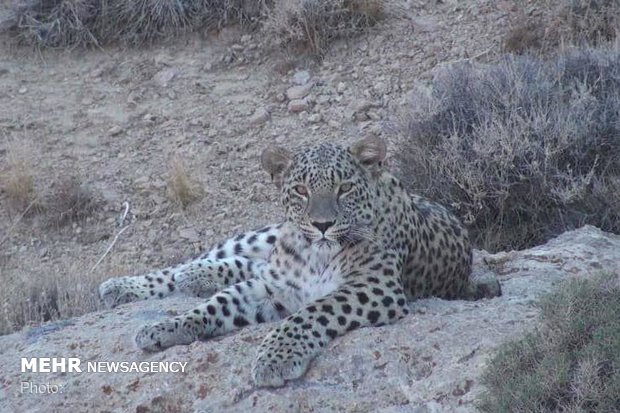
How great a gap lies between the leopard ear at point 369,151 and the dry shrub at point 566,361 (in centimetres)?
162

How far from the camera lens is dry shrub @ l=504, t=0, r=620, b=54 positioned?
1331 centimetres

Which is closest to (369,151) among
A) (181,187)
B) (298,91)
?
Answer: (181,187)

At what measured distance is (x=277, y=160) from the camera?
7879 mm

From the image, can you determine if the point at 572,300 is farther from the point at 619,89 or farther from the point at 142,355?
the point at 619,89

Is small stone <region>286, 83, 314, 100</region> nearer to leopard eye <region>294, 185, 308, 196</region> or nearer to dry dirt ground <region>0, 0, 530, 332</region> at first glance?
dry dirt ground <region>0, 0, 530, 332</region>

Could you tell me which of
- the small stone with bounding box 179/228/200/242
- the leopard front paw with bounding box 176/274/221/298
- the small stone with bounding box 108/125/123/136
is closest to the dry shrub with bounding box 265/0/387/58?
the small stone with bounding box 108/125/123/136

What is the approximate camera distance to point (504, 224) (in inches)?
420

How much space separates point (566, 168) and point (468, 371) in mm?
4505

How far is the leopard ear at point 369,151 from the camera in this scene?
25.5 ft

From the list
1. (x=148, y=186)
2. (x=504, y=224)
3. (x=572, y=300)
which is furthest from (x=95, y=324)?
(x=148, y=186)

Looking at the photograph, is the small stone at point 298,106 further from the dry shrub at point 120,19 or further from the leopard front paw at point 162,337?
the leopard front paw at point 162,337

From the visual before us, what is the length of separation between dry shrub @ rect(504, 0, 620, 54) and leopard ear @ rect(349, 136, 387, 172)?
19.2ft

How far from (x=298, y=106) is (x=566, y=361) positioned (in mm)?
8015

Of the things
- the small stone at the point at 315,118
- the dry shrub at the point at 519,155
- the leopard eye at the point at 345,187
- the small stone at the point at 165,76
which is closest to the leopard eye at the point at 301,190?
the leopard eye at the point at 345,187
